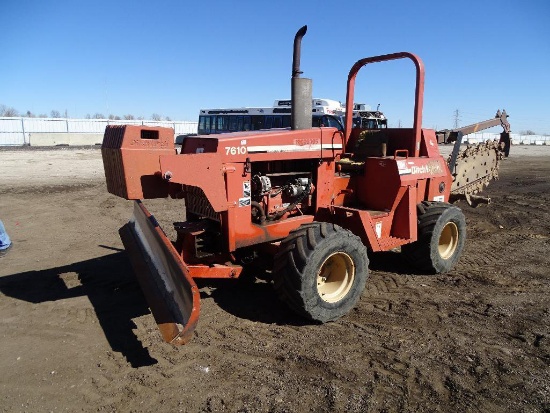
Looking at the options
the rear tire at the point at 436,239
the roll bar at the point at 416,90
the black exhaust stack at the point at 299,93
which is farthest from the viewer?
the rear tire at the point at 436,239

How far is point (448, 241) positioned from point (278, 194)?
2689mm

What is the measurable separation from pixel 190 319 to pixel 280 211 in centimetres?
193

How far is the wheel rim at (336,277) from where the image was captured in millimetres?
4188

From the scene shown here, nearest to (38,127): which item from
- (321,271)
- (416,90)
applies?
(416,90)

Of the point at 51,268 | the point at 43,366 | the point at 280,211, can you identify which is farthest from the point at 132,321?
the point at 51,268

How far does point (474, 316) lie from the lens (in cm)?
423

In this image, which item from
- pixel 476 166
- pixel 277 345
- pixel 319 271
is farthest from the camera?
pixel 476 166

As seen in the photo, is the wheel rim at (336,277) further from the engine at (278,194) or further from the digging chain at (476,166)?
the digging chain at (476,166)

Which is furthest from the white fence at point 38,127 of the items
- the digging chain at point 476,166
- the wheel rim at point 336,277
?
the wheel rim at point 336,277

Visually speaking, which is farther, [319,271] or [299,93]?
[299,93]

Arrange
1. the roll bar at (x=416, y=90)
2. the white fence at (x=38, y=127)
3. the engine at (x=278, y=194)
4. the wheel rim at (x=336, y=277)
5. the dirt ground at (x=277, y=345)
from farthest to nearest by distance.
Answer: the white fence at (x=38, y=127) < the roll bar at (x=416, y=90) < the engine at (x=278, y=194) < the wheel rim at (x=336, y=277) < the dirt ground at (x=277, y=345)

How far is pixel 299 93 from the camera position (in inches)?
187

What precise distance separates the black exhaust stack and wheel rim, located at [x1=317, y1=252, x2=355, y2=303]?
5.37 feet

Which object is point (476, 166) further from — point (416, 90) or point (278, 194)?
point (278, 194)
